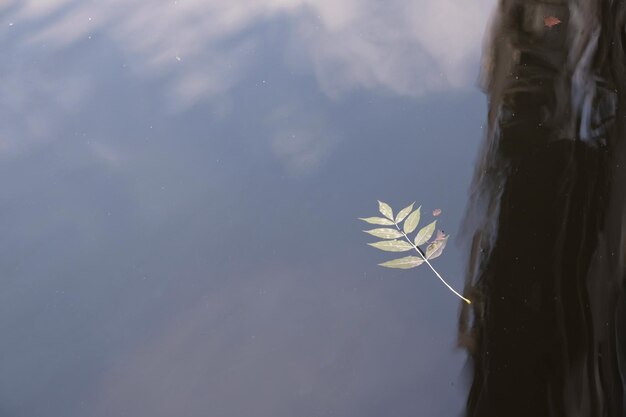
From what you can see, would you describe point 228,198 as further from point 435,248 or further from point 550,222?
point 550,222

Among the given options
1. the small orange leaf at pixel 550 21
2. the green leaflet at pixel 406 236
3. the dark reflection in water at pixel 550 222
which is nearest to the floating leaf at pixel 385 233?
the green leaflet at pixel 406 236

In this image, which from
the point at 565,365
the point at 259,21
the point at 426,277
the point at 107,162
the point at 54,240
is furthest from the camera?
the point at 259,21

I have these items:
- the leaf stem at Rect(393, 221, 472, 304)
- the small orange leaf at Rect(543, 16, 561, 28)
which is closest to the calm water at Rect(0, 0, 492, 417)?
the leaf stem at Rect(393, 221, 472, 304)

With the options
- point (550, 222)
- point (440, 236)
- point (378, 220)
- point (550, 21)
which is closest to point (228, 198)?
point (378, 220)

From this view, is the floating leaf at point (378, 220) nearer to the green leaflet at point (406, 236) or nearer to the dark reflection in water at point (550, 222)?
the green leaflet at point (406, 236)

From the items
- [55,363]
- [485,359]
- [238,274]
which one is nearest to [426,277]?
[485,359]

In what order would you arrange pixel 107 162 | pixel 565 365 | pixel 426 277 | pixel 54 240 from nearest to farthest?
1. pixel 565 365
2. pixel 426 277
3. pixel 54 240
4. pixel 107 162

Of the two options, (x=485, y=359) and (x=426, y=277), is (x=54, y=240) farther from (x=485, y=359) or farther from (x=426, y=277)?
(x=485, y=359)
